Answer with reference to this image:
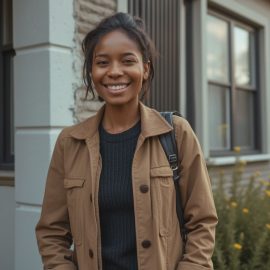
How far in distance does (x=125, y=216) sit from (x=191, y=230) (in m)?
0.29

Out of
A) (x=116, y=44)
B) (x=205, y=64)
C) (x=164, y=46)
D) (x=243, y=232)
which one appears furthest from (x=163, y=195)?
(x=205, y=64)

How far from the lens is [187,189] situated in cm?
209

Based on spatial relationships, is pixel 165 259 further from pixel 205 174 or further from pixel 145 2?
pixel 145 2

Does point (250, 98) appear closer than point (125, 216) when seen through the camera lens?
No

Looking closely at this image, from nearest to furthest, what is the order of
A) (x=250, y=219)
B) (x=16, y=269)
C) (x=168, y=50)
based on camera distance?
1. (x=16, y=269)
2. (x=250, y=219)
3. (x=168, y=50)

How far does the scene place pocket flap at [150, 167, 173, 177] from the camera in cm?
204

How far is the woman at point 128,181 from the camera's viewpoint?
6.64 ft

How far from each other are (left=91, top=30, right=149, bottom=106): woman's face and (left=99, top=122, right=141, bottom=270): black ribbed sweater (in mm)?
235

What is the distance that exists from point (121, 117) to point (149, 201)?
42cm

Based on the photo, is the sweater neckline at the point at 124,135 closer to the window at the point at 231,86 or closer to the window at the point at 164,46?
the window at the point at 164,46

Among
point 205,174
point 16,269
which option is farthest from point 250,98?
point 205,174

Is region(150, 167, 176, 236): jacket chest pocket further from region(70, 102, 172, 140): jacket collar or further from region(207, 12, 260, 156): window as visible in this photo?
region(207, 12, 260, 156): window

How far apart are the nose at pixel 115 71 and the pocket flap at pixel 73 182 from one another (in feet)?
1.55

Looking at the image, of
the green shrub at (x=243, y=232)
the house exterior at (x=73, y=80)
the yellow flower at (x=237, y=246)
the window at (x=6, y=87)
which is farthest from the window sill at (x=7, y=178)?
the yellow flower at (x=237, y=246)
